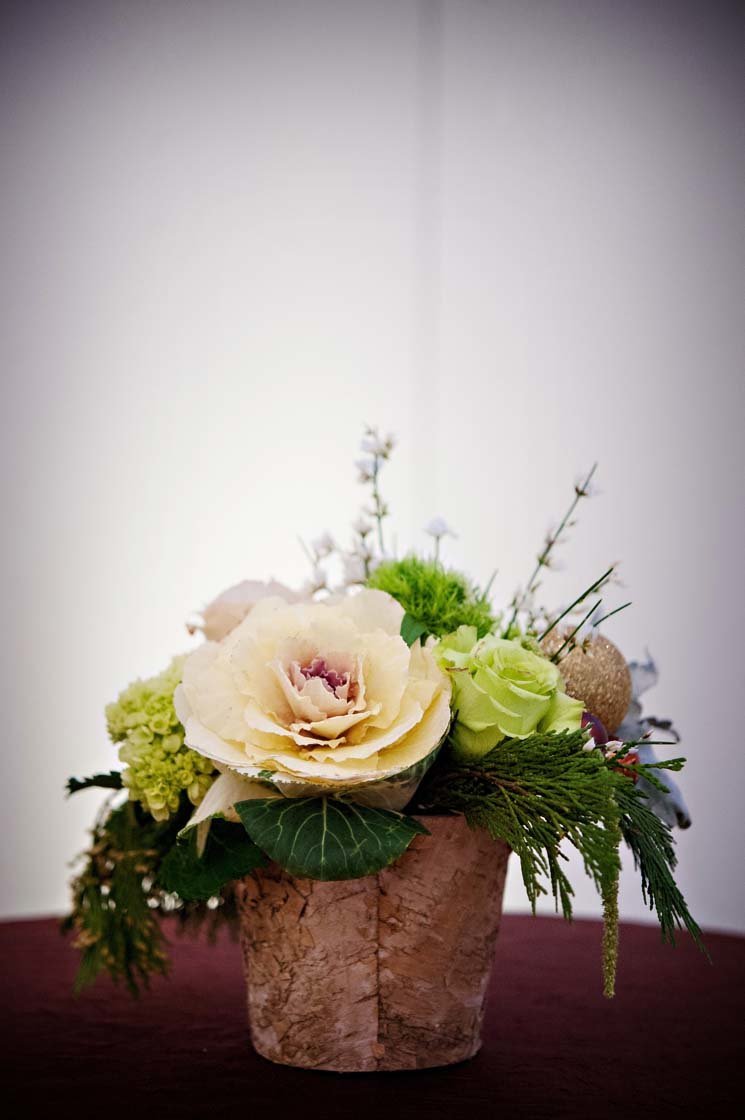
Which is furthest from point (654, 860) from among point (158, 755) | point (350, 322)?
point (350, 322)

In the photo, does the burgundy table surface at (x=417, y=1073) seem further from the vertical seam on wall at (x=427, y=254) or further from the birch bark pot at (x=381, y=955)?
the vertical seam on wall at (x=427, y=254)

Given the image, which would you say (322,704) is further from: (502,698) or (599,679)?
(599,679)

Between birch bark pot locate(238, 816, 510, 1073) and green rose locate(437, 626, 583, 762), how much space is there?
5 centimetres

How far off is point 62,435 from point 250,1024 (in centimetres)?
155

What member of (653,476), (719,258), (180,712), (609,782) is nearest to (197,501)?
(653,476)

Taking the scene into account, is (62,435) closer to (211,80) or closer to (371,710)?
(211,80)

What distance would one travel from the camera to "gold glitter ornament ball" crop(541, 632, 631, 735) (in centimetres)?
68

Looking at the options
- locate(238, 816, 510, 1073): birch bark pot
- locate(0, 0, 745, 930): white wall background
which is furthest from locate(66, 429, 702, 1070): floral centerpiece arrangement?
locate(0, 0, 745, 930): white wall background

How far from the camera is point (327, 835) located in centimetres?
55

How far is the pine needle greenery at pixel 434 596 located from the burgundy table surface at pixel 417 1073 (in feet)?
0.87

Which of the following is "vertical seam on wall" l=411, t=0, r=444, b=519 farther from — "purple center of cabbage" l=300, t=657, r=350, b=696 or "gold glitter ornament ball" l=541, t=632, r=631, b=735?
"purple center of cabbage" l=300, t=657, r=350, b=696

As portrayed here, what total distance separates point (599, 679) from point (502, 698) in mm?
138

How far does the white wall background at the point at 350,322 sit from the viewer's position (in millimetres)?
1952

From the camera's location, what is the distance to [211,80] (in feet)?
6.93
